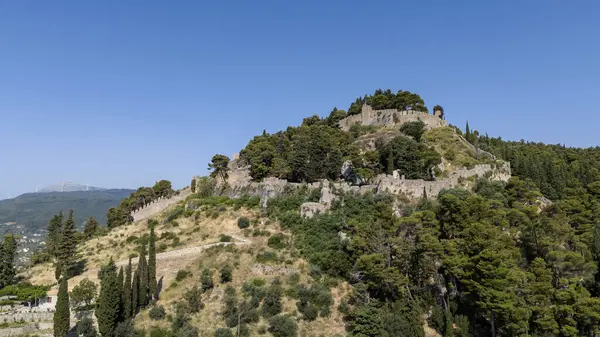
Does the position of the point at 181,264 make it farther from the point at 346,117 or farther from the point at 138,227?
the point at 346,117

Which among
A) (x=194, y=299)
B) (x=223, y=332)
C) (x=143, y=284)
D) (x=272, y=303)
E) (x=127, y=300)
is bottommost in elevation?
(x=223, y=332)

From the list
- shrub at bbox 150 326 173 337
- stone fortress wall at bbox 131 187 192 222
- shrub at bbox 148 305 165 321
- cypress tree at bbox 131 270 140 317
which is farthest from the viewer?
stone fortress wall at bbox 131 187 192 222

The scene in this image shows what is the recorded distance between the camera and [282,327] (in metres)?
28.1

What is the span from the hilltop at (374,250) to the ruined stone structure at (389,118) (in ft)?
45.9

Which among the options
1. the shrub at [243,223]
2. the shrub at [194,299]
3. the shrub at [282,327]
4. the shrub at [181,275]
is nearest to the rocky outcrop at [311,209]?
the shrub at [243,223]

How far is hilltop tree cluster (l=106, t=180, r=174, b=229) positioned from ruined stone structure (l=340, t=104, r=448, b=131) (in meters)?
35.7

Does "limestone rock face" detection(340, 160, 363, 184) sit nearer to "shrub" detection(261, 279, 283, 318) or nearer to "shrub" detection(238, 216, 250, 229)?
"shrub" detection(238, 216, 250, 229)

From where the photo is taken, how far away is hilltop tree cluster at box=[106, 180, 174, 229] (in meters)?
62.7

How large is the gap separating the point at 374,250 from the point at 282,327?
9815mm

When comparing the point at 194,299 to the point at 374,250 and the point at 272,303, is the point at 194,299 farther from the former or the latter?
the point at 374,250

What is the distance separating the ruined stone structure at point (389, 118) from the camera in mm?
69375

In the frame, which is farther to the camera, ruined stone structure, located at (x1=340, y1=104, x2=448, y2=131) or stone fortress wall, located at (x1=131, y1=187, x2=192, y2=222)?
ruined stone structure, located at (x1=340, y1=104, x2=448, y2=131)

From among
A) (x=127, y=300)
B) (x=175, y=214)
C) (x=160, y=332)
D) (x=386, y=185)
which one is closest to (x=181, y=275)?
(x=127, y=300)

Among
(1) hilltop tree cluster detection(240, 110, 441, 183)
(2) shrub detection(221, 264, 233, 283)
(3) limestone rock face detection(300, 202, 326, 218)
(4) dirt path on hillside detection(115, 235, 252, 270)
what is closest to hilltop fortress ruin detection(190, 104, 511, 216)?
(3) limestone rock face detection(300, 202, 326, 218)
